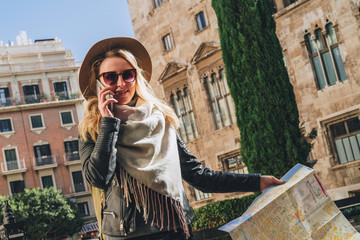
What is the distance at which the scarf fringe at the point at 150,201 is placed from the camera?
2.19 m

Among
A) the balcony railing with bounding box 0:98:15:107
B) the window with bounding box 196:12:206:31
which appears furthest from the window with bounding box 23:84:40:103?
the window with bounding box 196:12:206:31

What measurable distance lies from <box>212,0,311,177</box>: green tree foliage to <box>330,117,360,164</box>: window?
2374mm

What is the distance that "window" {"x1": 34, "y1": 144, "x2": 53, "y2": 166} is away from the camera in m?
39.3

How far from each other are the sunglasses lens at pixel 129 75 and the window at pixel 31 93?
3999 centimetres

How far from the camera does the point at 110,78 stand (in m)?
2.40

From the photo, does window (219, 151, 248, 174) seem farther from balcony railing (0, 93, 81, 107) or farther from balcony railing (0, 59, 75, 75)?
balcony railing (0, 59, 75, 75)

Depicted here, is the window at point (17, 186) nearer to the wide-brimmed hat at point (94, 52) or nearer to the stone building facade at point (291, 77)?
the stone building facade at point (291, 77)

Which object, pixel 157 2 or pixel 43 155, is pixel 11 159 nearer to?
pixel 43 155

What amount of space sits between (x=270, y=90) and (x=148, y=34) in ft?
34.7

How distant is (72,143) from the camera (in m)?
41.1

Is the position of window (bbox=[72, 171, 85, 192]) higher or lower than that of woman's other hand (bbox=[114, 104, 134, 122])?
higher

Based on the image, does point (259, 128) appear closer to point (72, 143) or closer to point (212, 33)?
point (212, 33)

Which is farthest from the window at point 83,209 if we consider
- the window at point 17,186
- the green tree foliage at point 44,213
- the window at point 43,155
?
the window at point 17,186

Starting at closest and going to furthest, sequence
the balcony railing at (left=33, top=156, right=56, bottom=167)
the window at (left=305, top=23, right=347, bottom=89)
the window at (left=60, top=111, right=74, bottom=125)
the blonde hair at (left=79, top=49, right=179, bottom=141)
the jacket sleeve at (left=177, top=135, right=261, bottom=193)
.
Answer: the blonde hair at (left=79, top=49, right=179, bottom=141)
the jacket sleeve at (left=177, top=135, right=261, bottom=193)
the window at (left=305, top=23, right=347, bottom=89)
the balcony railing at (left=33, top=156, right=56, bottom=167)
the window at (left=60, top=111, right=74, bottom=125)
